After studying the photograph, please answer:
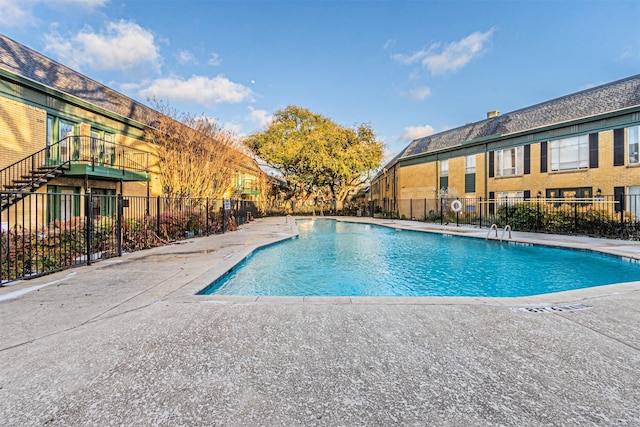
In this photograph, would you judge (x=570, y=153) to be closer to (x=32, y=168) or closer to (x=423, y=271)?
(x=423, y=271)

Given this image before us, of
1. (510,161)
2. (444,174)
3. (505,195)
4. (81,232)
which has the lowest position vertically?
(81,232)

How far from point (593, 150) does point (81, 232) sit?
22.5 metres

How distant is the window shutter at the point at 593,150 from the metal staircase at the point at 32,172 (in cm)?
2413

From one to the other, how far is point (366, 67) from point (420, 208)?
1256 centimetres

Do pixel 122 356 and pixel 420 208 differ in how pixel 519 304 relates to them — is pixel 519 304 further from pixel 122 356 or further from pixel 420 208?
pixel 420 208

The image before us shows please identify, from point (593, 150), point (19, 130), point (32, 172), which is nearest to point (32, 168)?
point (32, 172)

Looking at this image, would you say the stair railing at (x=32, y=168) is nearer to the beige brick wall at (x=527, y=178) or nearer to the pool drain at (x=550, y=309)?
the pool drain at (x=550, y=309)

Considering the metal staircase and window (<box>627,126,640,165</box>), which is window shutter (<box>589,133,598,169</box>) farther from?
the metal staircase

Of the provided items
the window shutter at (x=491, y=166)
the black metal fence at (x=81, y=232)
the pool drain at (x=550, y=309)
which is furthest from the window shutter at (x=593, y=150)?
the black metal fence at (x=81, y=232)

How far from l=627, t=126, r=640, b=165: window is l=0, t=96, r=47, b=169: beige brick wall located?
83.1 feet

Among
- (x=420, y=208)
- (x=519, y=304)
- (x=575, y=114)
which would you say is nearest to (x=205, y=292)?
(x=519, y=304)

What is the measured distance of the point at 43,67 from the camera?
11867mm

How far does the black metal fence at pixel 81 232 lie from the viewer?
564 cm

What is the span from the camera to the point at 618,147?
15.2 meters
